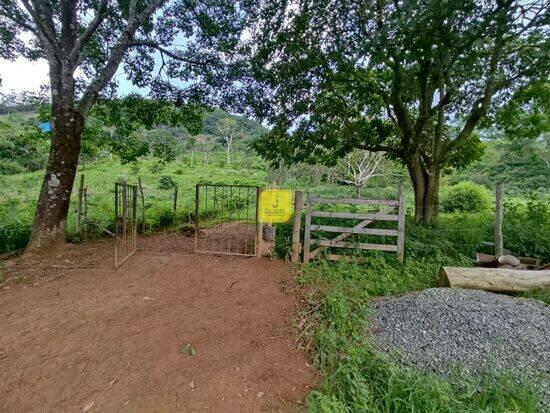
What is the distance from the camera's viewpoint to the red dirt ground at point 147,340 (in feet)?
8.29

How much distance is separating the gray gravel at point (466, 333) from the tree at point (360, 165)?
63.8 feet

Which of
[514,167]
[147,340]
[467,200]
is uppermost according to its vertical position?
[514,167]

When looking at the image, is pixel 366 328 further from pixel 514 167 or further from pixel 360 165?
pixel 514 167

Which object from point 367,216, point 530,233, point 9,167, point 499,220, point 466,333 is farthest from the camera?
point 9,167

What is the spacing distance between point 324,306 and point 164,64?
7.96m

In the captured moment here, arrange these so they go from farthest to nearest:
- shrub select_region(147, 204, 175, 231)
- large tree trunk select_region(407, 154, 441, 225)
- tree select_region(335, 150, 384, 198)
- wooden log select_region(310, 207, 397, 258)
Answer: tree select_region(335, 150, 384, 198) < shrub select_region(147, 204, 175, 231) < large tree trunk select_region(407, 154, 441, 225) < wooden log select_region(310, 207, 397, 258)

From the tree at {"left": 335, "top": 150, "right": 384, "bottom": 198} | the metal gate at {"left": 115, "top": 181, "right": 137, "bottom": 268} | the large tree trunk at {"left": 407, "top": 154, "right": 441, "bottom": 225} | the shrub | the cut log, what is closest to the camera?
the cut log

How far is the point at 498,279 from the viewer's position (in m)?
4.23

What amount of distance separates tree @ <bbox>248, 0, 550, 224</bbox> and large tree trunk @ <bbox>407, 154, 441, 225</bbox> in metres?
0.03

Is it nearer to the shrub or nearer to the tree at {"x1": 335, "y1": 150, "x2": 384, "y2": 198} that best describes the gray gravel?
the shrub

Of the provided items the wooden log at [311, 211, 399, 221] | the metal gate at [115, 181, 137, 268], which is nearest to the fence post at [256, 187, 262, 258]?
the wooden log at [311, 211, 399, 221]

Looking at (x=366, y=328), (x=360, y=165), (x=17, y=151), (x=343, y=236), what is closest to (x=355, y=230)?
(x=343, y=236)

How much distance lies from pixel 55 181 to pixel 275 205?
15.8 feet

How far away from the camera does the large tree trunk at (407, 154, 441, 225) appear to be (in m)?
8.08
